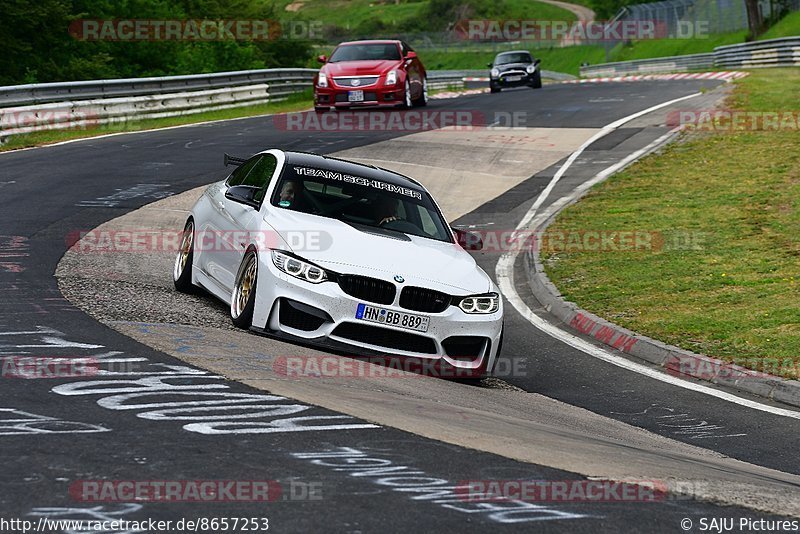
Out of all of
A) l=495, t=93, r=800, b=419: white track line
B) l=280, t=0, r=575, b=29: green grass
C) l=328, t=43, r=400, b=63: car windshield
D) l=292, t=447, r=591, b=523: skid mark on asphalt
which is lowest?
l=495, t=93, r=800, b=419: white track line

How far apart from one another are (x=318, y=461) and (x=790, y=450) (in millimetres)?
3808

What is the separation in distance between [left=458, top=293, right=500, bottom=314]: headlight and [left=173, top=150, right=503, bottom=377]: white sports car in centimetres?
1

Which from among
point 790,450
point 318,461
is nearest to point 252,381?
point 318,461

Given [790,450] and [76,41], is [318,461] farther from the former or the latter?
[76,41]

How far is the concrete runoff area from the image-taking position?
6105 millimetres

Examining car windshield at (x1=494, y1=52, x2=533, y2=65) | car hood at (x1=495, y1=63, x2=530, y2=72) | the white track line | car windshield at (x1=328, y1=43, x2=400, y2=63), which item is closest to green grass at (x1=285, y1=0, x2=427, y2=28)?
car windshield at (x1=494, y1=52, x2=533, y2=65)

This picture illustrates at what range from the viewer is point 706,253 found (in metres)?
15.4

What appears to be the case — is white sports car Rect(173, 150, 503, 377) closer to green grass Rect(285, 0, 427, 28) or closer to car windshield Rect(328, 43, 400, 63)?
car windshield Rect(328, 43, 400, 63)

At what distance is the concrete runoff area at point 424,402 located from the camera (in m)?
6.11

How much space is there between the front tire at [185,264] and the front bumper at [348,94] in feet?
60.5

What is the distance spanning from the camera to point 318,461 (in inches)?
221

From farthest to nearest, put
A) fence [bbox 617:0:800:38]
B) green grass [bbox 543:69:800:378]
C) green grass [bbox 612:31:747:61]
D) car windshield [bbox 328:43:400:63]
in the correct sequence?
fence [bbox 617:0:800:38]
green grass [bbox 612:31:747:61]
car windshield [bbox 328:43:400:63]
green grass [bbox 543:69:800:378]

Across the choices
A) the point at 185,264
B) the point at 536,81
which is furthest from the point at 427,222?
the point at 536,81

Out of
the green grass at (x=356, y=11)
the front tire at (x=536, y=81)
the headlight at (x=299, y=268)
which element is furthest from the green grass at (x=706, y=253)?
the green grass at (x=356, y=11)
